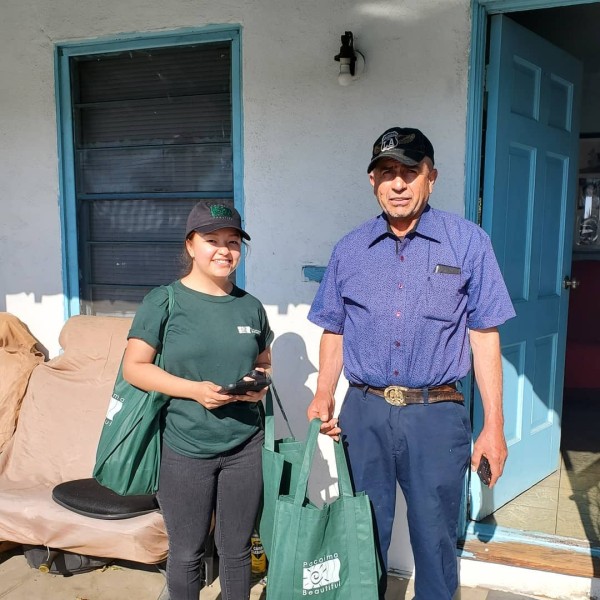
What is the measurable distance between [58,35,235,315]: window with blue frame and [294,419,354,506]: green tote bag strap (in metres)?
1.79

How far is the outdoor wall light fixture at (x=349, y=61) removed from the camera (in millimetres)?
2846

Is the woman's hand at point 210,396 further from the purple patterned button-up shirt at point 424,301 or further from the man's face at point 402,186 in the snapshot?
the man's face at point 402,186

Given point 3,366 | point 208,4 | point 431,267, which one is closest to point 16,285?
point 3,366

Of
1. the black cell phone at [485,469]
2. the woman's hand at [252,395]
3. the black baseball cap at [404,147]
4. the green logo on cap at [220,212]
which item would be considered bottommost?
the black cell phone at [485,469]

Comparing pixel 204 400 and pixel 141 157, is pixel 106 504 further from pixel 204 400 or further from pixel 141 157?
pixel 141 157

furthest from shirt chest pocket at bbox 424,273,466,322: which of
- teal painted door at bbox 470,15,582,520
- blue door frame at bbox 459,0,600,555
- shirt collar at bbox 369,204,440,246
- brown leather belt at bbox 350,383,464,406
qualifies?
teal painted door at bbox 470,15,582,520

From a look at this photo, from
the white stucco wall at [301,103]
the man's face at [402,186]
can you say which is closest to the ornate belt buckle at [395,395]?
the man's face at [402,186]

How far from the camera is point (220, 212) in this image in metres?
2.10

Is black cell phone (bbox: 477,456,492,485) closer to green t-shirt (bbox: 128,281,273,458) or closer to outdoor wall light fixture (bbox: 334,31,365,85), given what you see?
green t-shirt (bbox: 128,281,273,458)

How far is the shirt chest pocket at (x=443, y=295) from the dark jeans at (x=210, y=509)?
79 centimetres

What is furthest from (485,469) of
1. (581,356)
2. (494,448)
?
(581,356)

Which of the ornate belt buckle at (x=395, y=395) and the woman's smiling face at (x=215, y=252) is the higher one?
the woman's smiling face at (x=215, y=252)

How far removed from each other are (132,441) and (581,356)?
15.7 ft

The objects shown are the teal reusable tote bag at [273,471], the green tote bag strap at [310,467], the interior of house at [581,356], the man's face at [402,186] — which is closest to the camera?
the green tote bag strap at [310,467]
